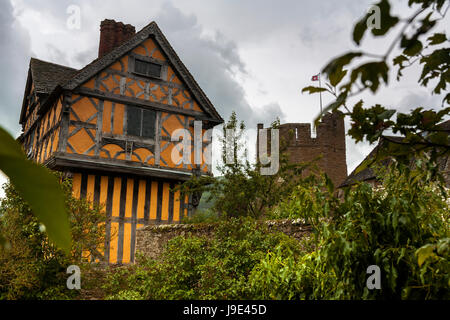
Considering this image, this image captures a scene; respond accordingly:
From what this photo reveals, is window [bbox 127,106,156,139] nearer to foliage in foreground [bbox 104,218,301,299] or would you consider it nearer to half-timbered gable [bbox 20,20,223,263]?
half-timbered gable [bbox 20,20,223,263]

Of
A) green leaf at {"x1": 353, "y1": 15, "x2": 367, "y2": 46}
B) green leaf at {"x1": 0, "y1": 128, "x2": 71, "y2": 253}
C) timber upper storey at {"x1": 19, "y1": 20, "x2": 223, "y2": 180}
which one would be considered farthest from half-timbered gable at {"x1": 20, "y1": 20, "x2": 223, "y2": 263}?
green leaf at {"x1": 0, "y1": 128, "x2": 71, "y2": 253}

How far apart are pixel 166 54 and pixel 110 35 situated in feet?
9.31

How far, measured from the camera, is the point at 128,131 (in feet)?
41.8

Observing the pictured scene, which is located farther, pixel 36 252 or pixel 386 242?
pixel 36 252

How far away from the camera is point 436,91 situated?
1.61 m

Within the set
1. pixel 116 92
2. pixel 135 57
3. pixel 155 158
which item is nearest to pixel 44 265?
pixel 155 158

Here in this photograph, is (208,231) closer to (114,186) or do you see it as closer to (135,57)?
(114,186)

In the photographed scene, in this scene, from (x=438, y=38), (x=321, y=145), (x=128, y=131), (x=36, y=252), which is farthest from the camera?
(x=321, y=145)

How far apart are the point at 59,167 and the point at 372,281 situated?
34.2 feet

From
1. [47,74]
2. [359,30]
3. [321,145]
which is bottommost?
[359,30]
